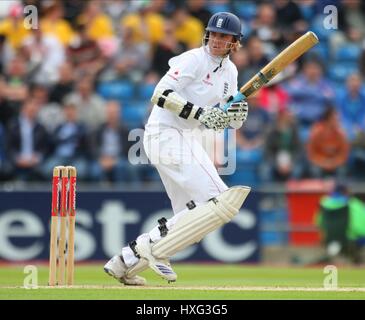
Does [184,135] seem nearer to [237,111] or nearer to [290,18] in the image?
[237,111]

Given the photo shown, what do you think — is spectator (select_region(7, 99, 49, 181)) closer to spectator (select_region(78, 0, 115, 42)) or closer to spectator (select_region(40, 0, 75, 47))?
spectator (select_region(40, 0, 75, 47))

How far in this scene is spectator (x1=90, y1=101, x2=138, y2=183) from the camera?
13.2 meters

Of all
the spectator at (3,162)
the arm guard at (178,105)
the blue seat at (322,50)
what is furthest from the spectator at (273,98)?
the arm guard at (178,105)

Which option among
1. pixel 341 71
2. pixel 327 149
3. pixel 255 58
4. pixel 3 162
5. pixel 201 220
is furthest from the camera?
pixel 341 71

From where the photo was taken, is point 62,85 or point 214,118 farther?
point 62,85

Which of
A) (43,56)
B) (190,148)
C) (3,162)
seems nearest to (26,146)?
(3,162)

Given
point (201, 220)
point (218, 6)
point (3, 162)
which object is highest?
point (218, 6)

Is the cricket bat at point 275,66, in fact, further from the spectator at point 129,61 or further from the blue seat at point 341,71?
the blue seat at point 341,71

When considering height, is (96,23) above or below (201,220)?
above

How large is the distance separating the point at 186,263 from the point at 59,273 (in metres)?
4.65

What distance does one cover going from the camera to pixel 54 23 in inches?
570

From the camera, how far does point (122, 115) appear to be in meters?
13.9

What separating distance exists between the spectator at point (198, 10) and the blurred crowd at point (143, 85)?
0.05ft

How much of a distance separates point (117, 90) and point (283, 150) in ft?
8.13
